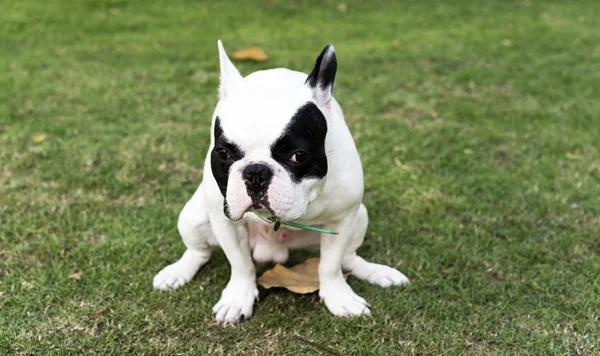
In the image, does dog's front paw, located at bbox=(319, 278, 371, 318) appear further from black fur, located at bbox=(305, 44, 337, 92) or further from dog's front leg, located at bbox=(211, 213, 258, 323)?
black fur, located at bbox=(305, 44, 337, 92)

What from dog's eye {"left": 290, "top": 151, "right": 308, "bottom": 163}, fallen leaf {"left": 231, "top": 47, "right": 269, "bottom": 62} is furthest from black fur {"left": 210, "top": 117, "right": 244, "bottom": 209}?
fallen leaf {"left": 231, "top": 47, "right": 269, "bottom": 62}

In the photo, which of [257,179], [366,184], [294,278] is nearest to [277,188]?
[257,179]

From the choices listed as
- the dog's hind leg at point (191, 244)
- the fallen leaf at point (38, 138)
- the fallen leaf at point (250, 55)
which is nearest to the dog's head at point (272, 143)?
the dog's hind leg at point (191, 244)

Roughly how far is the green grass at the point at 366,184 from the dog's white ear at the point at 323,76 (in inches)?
47.0

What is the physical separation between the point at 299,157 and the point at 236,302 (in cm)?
105

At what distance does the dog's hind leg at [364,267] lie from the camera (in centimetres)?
316

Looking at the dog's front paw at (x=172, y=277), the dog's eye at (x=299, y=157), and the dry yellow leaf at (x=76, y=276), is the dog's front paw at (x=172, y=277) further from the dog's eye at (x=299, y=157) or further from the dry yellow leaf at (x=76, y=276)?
the dog's eye at (x=299, y=157)

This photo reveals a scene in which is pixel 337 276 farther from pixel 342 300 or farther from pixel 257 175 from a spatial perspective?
pixel 257 175

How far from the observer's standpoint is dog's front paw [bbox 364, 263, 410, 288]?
3189 mm

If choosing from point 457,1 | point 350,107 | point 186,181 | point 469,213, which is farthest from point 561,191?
point 457,1

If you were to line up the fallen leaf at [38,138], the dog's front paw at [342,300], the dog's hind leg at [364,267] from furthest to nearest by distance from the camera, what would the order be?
the fallen leaf at [38,138] < the dog's hind leg at [364,267] < the dog's front paw at [342,300]

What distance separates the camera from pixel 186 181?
14.1 feet

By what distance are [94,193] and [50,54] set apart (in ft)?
12.1

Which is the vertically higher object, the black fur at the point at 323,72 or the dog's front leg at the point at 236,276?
the black fur at the point at 323,72
